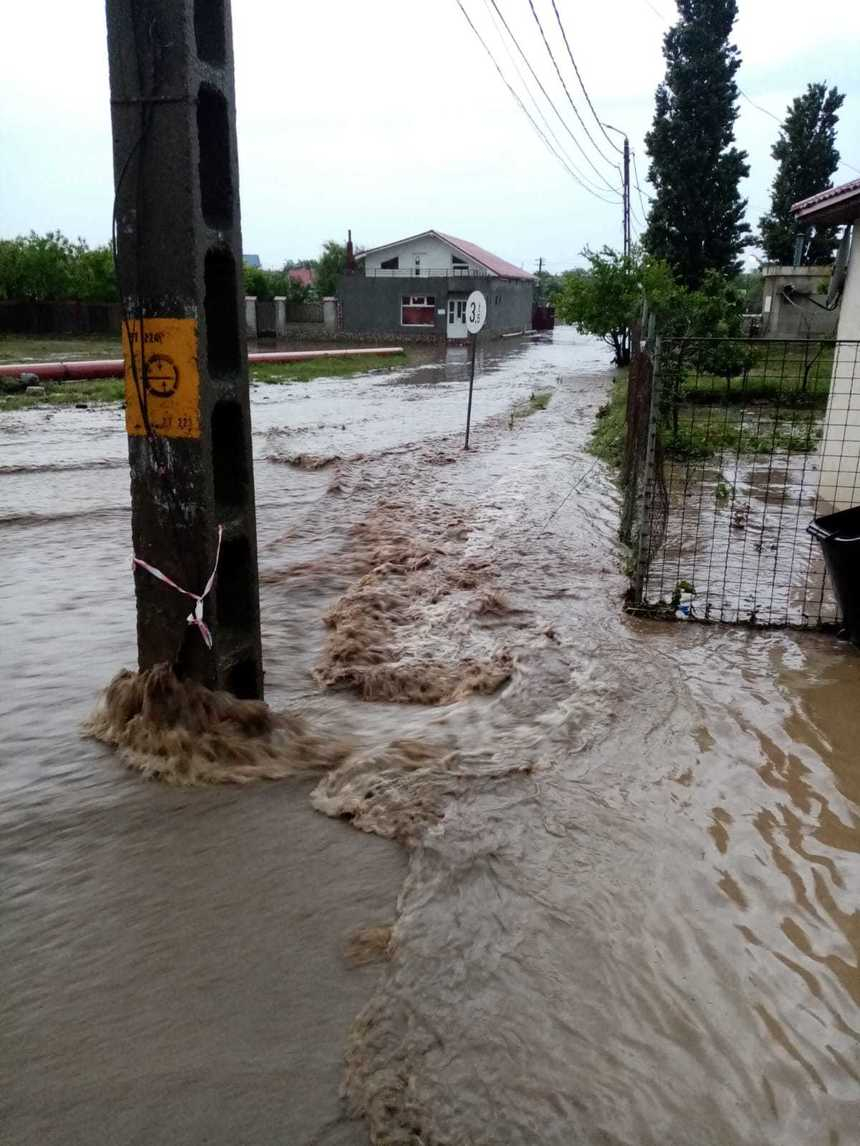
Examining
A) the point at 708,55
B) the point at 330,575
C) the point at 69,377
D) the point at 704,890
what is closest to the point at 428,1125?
the point at 704,890

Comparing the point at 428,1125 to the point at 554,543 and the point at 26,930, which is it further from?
the point at 554,543

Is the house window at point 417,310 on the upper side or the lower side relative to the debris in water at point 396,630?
upper

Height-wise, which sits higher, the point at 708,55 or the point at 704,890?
the point at 708,55

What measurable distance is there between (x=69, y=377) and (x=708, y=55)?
26.7 m

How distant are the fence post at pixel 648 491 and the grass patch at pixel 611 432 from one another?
5.83 meters

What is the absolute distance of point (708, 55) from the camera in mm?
35031

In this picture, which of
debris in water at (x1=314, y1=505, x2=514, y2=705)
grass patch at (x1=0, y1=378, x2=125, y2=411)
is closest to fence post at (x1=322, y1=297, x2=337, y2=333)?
grass patch at (x1=0, y1=378, x2=125, y2=411)

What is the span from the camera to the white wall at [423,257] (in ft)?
173

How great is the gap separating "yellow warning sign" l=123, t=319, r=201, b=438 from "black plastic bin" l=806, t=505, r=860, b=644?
12.3 feet

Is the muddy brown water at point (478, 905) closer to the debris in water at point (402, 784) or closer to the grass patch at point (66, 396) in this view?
the debris in water at point (402, 784)

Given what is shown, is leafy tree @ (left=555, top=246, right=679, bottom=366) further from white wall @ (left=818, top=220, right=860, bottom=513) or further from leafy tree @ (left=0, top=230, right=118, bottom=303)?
leafy tree @ (left=0, top=230, right=118, bottom=303)

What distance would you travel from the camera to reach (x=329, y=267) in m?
62.5

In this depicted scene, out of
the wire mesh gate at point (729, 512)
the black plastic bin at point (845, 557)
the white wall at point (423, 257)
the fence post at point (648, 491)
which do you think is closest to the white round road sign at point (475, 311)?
the wire mesh gate at point (729, 512)

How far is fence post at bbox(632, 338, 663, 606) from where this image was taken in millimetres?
6000
